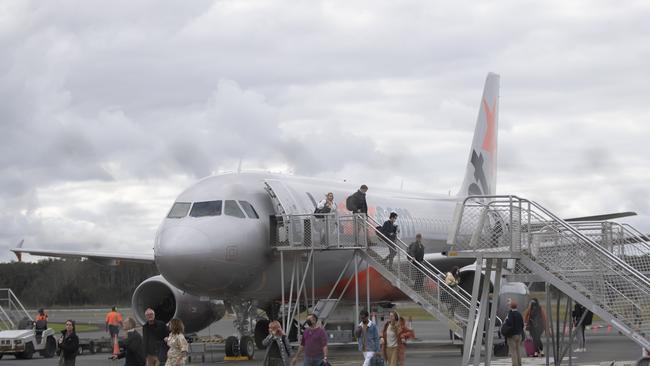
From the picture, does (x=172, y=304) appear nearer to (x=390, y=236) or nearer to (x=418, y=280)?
(x=390, y=236)

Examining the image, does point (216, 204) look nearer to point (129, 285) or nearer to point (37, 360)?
point (37, 360)

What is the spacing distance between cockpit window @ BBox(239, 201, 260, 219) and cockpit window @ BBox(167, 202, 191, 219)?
119cm

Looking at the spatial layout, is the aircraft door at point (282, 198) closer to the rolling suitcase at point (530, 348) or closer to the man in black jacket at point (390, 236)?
the man in black jacket at point (390, 236)

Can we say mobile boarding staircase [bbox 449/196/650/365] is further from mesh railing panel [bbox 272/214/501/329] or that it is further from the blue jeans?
mesh railing panel [bbox 272/214/501/329]

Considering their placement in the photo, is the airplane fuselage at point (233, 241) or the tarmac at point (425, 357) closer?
the airplane fuselage at point (233, 241)

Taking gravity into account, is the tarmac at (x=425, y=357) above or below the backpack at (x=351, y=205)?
below

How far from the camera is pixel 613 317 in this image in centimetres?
1648

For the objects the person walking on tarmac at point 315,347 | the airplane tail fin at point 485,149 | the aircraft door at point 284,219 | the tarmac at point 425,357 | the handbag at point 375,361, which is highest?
the airplane tail fin at point 485,149

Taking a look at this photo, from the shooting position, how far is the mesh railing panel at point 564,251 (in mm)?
16594

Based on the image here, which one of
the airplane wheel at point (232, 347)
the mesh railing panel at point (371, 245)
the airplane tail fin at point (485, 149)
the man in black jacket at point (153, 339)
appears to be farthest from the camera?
the airplane tail fin at point (485, 149)

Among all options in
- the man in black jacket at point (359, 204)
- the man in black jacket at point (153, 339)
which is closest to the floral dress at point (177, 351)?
the man in black jacket at point (153, 339)

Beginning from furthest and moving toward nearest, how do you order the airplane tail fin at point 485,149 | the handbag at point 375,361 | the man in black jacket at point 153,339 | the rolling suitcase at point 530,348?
1. the airplane tail fin at point 485,149
2. the rolling suitcase at point 530,348
3. the handbag at point 375,361
4. the man in black jacket at point 153,339

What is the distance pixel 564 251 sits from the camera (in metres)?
17.7

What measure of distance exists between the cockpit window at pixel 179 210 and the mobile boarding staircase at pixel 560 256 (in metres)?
6.81
